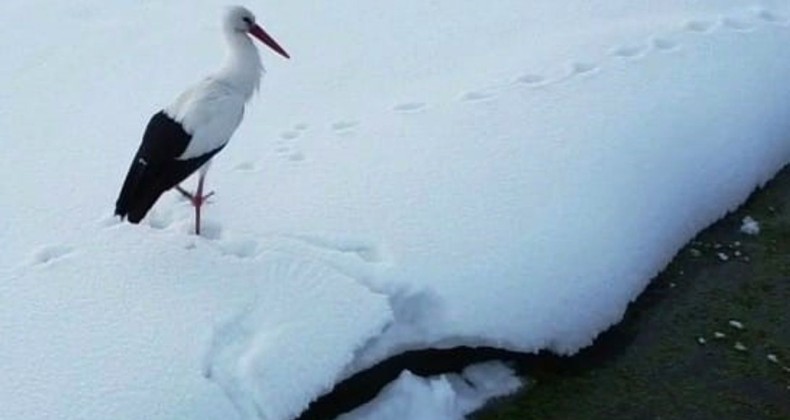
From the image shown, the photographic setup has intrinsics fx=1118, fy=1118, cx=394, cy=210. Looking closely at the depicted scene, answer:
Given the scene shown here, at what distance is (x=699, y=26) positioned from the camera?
5191 millimetres

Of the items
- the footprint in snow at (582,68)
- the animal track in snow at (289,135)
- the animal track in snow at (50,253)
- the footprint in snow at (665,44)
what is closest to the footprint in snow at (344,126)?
the animal track in snow at (289,135)

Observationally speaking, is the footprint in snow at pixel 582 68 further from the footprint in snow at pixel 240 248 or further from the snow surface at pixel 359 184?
the footprint in snow at pixel 240 248

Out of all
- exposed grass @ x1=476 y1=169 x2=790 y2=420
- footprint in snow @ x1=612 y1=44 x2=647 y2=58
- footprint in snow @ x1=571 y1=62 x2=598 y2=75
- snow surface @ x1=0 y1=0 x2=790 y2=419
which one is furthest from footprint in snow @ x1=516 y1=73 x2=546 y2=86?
exposed grass @ x1=476 y1=169 x2=790 y2=420

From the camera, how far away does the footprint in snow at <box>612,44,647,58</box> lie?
194 inches

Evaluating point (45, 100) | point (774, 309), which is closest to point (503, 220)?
point (774, 309)

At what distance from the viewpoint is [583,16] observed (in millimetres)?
5379

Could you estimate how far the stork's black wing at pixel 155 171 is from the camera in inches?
141

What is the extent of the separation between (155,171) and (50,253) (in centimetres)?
47

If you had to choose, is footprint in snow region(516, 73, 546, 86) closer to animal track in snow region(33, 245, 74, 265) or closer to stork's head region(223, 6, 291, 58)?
stork's head region(223, 6, 291, 58)

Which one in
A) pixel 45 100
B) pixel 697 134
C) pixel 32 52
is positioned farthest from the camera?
pixel 32 52

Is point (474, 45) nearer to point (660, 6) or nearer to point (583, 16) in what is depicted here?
point (583, 16)

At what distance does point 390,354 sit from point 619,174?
4.15 feet

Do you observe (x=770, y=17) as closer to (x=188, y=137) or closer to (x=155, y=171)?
(x=188, y=137)

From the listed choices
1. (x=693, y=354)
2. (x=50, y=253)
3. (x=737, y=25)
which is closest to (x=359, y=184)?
(x=50, y=253)
